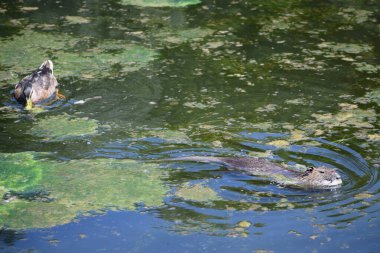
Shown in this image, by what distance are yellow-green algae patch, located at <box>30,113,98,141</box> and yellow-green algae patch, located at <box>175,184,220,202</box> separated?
1321 millimetres

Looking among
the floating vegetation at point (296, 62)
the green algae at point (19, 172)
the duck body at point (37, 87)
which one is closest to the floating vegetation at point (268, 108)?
the floating vegetation at point (296, 62)

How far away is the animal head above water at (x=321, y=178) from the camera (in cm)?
541

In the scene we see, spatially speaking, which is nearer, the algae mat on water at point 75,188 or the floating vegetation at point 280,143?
the algae mat on water at point 75,188

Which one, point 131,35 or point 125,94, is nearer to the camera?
point 125,94

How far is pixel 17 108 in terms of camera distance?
7059mm

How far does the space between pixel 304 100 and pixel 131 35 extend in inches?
102

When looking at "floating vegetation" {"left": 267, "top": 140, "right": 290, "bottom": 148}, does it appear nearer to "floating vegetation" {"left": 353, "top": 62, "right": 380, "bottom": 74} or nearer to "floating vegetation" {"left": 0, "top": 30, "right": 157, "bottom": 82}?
"floating vegetation" {"left": 353, "top": 62, "right": 380, "bottom": 74}

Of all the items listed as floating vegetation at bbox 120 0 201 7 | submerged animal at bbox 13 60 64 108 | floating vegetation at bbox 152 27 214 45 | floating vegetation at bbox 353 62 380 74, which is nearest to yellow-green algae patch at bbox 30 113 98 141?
submerged animal at bbox 13 60 64 108

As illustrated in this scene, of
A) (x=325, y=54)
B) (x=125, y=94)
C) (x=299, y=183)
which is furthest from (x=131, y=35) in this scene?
(x=299, y=183)

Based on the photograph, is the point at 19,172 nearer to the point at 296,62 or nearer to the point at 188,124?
the point at 188,124

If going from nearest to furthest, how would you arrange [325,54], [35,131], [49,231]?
[49,231] → [35,131] → [325,54]

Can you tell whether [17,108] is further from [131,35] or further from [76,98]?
[131,35]

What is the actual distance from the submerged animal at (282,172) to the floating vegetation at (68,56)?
2212 millimetres

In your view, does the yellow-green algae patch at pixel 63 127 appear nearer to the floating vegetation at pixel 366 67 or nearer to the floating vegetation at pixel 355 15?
the floating vegetation at pixel 366 67
